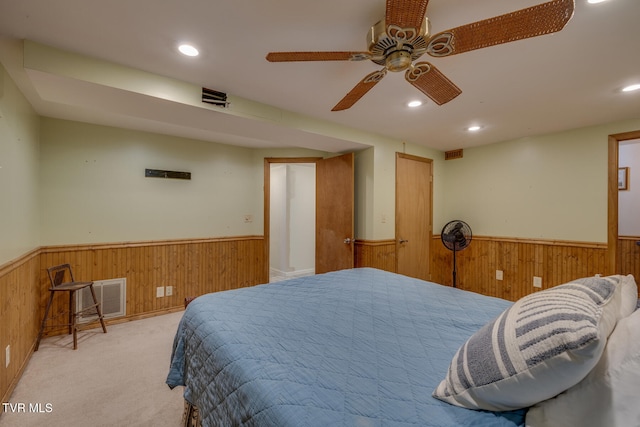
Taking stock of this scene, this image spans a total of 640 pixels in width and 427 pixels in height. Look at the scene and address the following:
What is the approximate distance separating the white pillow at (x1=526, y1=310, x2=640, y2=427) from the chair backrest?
3.58m

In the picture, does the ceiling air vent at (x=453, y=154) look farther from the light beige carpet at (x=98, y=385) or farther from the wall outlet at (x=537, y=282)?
the light beige carpet at (x=98, y=385)

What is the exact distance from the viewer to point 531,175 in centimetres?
350

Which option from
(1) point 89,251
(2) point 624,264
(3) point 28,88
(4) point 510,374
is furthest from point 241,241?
(2) point 624,264

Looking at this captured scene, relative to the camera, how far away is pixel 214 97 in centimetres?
225

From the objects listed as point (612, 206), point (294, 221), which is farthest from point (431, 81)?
point (294, 221)

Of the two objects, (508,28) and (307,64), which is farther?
(307,64)

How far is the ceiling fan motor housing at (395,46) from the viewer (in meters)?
1.29

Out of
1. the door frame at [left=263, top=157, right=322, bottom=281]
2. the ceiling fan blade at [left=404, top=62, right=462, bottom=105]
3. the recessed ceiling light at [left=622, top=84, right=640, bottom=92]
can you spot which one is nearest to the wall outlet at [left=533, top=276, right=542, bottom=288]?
the recessed ceiling light at [left=622, top=84, right=640, bottom=92]

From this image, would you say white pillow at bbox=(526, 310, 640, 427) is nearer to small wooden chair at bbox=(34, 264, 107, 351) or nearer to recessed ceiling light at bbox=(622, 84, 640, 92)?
recessed ceiling light at bbox=(622, 84, 640, 92)

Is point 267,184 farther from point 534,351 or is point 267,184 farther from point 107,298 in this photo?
point 534,351

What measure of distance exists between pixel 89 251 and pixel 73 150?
3.55ft

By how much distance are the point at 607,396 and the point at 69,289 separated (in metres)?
3.48

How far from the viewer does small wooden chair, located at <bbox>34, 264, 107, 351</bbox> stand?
2.53 meters

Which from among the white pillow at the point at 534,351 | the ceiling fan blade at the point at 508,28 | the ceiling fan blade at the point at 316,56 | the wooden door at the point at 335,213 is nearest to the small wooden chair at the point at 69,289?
the wooden door at the point at 335,213
